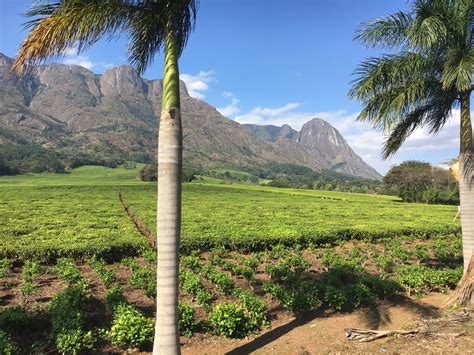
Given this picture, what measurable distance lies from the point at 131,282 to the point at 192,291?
227 centimetres

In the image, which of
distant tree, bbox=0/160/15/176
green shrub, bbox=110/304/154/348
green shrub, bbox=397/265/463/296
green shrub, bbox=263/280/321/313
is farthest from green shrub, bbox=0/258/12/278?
distant tree, bbox=0/160/15/176

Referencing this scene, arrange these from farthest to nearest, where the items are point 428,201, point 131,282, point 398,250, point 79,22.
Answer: point 428,201 → point 398,250 → point 131,282 → point 79,22

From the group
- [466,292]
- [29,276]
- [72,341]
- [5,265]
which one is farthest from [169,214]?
[5,265]

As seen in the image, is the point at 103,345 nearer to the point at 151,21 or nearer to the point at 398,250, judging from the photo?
the point at 151,21

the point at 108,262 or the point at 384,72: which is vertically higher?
the point at 384,72

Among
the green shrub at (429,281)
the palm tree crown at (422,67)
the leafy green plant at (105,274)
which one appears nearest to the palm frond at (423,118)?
the palm tree crown at (422,67)

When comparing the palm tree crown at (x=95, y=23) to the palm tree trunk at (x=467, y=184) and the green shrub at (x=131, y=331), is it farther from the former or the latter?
the palm tree trunk at (x=467, y=184)

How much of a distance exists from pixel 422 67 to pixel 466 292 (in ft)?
20.8

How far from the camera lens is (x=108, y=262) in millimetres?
15445

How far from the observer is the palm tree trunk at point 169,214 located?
5.61 meters

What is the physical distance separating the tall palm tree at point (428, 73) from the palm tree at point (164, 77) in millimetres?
6921

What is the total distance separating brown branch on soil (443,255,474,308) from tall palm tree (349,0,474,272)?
2.17 ft

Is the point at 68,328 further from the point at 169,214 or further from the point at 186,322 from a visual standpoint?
the point at 169,214

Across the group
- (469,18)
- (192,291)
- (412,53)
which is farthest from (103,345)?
(469,18)
